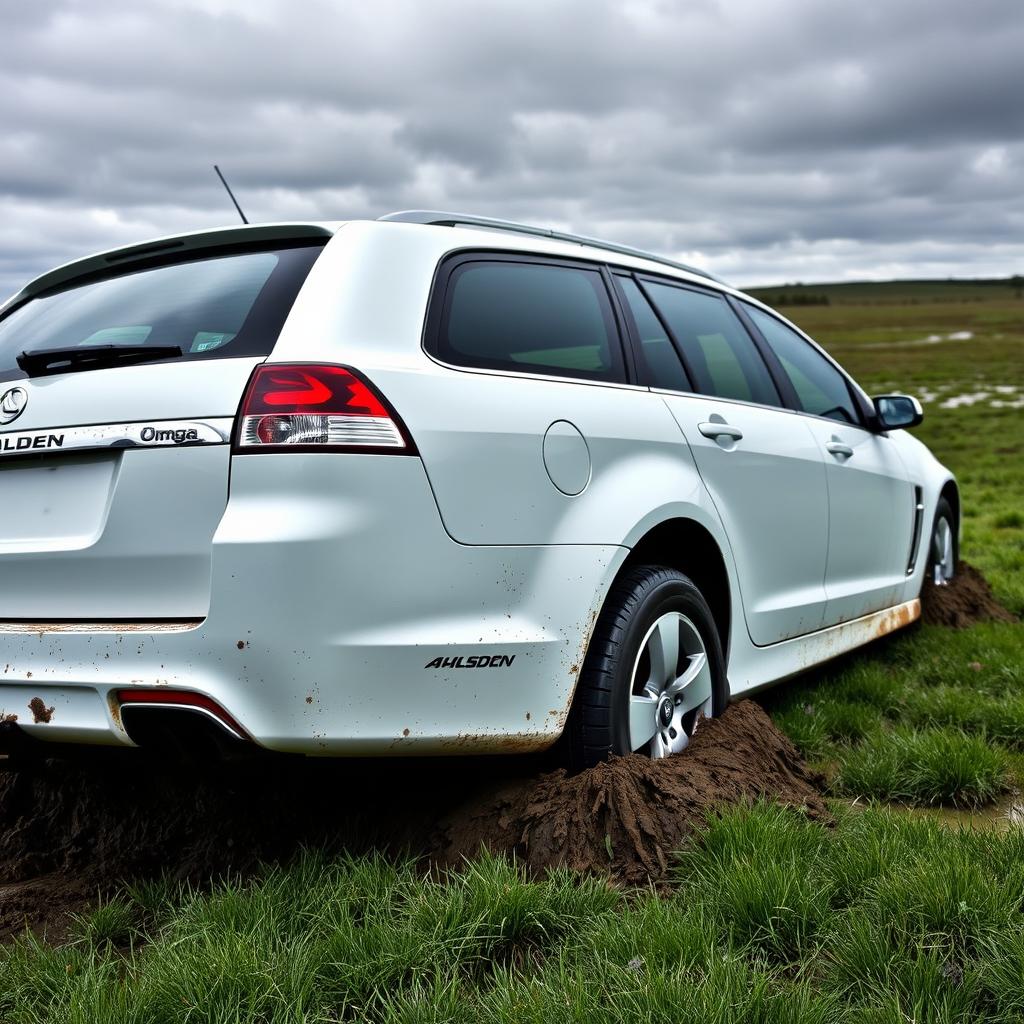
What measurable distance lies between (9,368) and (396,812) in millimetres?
1598

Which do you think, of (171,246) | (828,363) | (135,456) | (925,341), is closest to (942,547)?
(828,363)

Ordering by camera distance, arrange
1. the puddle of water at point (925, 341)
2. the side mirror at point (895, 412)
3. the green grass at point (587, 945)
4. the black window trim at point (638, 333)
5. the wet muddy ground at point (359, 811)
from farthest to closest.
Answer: the puddle of water at point (925, 341)
the side mirror at point (895, 412)
the black window trim at point (638, 333)
the wet muddy ground at point (359, 811)
the green grass at point (587, 945)

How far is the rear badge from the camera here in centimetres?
284

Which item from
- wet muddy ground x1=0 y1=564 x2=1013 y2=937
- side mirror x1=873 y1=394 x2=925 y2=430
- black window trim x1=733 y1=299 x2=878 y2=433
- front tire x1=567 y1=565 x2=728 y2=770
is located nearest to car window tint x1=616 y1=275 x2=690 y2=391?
front tire x1=567 y1=565 x2=728 y2=770

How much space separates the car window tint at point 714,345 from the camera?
3.89m

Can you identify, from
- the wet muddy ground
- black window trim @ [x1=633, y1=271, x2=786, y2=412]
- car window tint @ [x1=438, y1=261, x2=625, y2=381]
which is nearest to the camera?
the wet muddy ground

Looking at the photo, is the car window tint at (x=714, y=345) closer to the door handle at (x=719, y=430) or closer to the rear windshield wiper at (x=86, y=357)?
the door handle at (x=719, y=430)

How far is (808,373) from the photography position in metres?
4.86

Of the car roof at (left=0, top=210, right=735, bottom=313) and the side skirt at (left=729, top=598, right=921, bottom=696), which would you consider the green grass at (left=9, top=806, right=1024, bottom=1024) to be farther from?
the car roof at (left=0, top=210, right=735, bottom=313)

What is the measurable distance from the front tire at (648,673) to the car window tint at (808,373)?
1.56 metres

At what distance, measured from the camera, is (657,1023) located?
2020 mm

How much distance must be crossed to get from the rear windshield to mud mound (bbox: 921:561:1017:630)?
4313 mm

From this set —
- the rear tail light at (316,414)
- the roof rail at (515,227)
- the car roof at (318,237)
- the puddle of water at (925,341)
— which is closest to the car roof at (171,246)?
the car roof at (318,237)

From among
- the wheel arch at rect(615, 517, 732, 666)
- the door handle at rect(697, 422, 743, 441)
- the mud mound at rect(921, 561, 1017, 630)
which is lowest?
the mud mound at rect(921, 561, 1017, 630)
